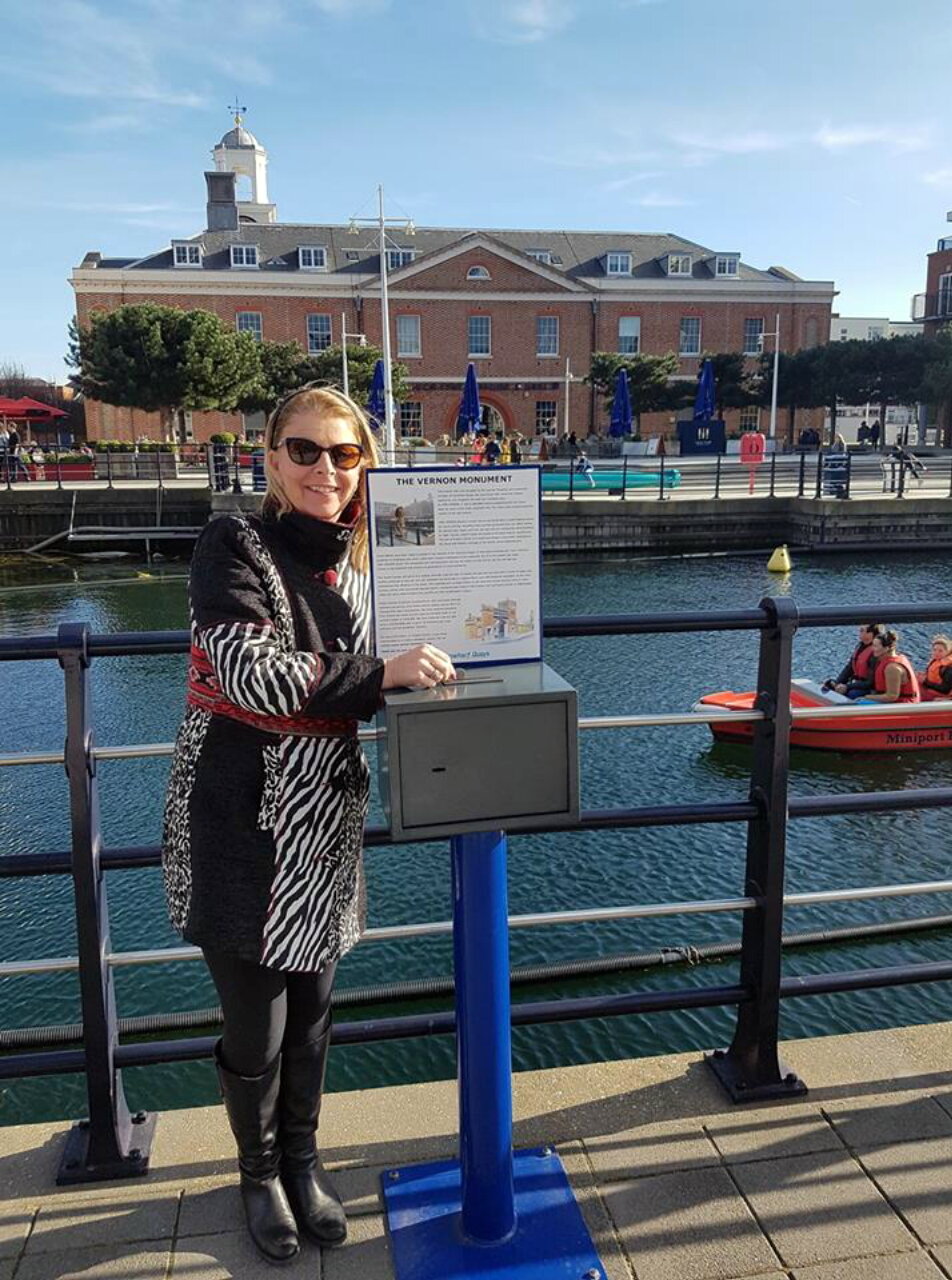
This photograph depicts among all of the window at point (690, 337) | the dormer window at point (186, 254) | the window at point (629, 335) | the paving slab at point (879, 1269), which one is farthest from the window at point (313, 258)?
the paving slab at point (879, 1269)

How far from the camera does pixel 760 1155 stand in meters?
2.31

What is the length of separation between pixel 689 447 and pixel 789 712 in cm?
3998

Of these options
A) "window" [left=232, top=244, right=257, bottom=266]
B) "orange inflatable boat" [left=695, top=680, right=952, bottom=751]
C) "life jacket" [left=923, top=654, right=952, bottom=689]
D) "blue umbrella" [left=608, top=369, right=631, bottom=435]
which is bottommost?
"orange inflatable boat" [left=695, top=680, right=952, bottom=751]

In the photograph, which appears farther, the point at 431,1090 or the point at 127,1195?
the point at 431,1090

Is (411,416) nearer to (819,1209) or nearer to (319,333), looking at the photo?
(319,333)

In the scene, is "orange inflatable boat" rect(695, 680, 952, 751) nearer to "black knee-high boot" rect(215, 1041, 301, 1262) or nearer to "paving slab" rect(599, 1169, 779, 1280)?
"paving slab" rect(599, 1169, 779, 1280)

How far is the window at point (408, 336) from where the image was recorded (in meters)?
43.8

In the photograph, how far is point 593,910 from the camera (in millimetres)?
2480

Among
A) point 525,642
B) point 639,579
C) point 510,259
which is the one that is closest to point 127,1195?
point 525,642

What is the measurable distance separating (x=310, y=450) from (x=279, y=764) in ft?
1.94

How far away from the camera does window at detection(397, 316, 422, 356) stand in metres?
43.8

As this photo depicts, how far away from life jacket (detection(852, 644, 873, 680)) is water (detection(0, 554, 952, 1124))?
0.87 m

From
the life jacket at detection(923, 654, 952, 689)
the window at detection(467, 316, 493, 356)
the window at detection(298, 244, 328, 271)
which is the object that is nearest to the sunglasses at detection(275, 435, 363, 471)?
the life jacket at detection(923, 654, 952, 689)

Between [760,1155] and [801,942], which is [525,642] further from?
[801,942]
